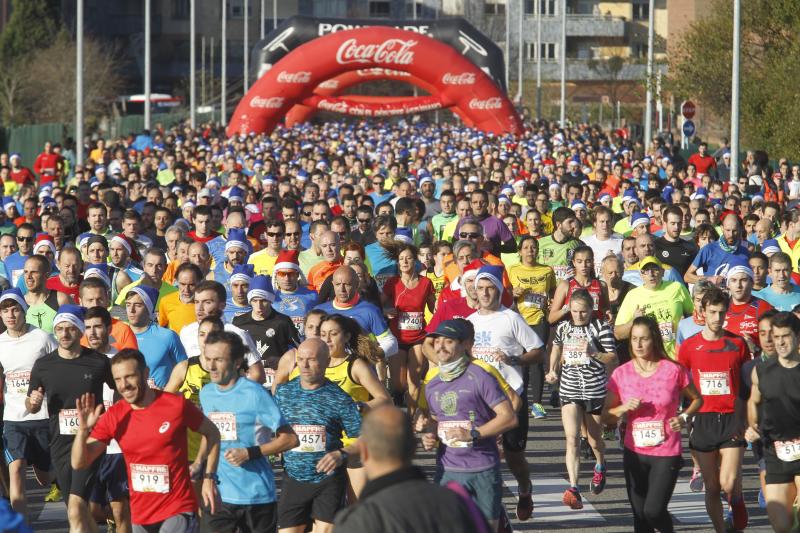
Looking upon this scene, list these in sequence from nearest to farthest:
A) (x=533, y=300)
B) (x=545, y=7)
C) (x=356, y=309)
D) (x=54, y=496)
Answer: (x=356, y=309)
(x=54, y=496)
(x=533, y=300)
(x=545, y=7)

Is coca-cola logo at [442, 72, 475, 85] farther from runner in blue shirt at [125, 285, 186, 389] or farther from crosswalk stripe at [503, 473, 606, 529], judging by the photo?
runner in blue shirt at [125, 285, 186, 389]

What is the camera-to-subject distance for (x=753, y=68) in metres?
39.3

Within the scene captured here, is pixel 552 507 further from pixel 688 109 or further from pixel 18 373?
pixel 688 109

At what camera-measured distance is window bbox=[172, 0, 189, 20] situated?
11350 cm

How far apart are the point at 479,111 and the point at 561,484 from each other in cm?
3741

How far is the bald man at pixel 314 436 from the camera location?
828 centimetres

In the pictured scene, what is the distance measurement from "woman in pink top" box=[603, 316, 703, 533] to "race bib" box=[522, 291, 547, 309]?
4646mm

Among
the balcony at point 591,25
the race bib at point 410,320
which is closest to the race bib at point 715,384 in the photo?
the race bib at point 410,320

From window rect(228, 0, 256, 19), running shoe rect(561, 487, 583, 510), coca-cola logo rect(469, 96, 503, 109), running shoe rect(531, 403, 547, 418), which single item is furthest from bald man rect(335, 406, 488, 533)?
window rect(228, 0, 256, 19)

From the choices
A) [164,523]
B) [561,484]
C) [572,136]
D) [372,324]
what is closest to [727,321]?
[561,484]

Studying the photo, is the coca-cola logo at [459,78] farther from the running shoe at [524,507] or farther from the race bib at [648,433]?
the race bib at [648,433]

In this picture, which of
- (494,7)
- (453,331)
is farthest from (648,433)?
(494,7)

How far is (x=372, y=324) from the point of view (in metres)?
10.9

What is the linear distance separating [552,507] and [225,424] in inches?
135
